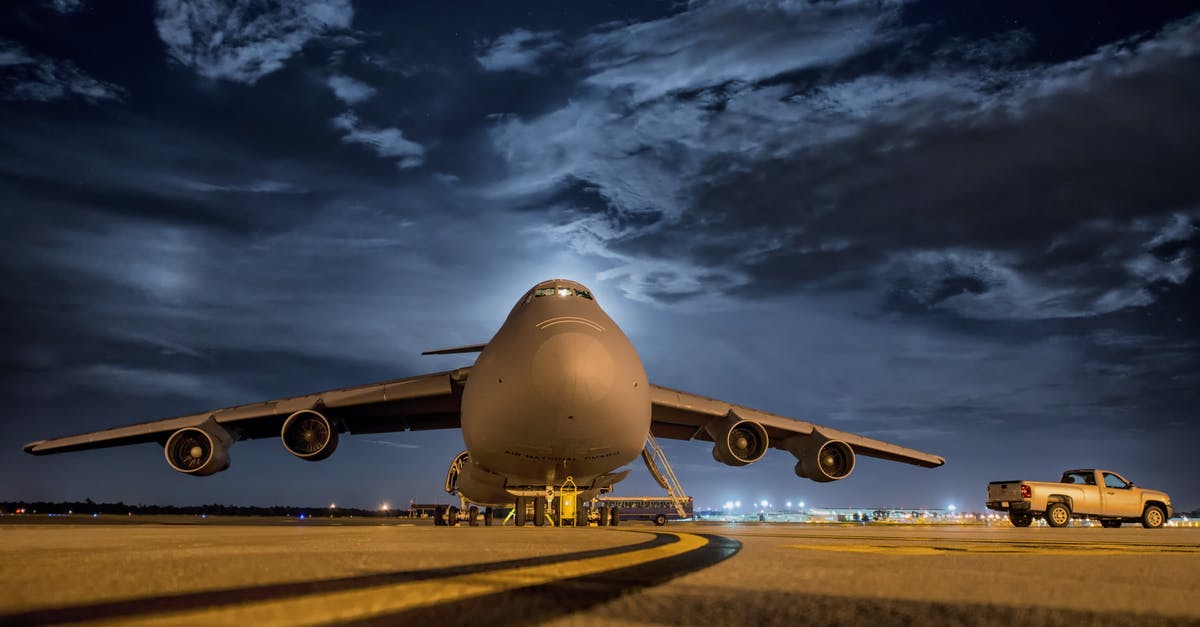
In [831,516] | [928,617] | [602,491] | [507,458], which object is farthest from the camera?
[831,516]

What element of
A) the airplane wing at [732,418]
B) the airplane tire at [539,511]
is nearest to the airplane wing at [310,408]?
the airplane tire at [539,511]

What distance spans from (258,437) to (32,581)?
17875mm

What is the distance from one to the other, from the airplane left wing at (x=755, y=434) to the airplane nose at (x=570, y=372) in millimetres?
5825

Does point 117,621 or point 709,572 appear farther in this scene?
point 709,572

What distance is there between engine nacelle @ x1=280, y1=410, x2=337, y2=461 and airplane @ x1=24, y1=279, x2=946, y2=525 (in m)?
0.03

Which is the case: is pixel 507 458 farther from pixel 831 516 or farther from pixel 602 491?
pixel 831 516

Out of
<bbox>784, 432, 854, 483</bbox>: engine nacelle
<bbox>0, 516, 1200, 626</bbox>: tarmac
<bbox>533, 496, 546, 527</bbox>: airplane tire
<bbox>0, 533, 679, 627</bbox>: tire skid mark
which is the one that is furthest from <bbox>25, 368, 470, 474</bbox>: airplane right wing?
<bbox>0, 533, 679, 627</bbox>: tire skid mark

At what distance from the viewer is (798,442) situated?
18422mm

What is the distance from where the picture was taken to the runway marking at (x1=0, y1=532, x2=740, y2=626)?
61.0 inches

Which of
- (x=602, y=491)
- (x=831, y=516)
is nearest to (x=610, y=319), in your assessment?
(x=602, y=491)

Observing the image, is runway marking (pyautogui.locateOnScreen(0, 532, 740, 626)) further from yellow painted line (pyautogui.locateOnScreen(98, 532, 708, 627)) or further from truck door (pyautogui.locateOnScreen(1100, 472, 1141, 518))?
truck door (pyautogui.locateOnScreen(1100, 472, 1141, 518))

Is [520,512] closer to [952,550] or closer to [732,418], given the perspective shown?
[732,418]

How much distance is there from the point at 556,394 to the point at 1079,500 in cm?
1705

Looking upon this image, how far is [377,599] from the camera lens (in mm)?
1781
